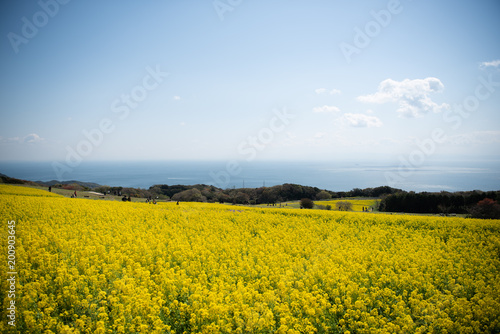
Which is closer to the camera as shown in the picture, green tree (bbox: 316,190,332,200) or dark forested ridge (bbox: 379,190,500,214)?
dark forested ridge (bbox: 379,190,500,214)

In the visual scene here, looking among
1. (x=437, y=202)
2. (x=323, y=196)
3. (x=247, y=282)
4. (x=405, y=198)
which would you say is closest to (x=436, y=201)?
(x=437, y=202)

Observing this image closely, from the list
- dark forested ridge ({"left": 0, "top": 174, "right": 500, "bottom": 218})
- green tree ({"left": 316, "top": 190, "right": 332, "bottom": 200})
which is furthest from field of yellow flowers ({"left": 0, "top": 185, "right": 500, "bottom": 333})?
green tree ({"left": 316, "top": 190, "right": 332, "bottom": 200})

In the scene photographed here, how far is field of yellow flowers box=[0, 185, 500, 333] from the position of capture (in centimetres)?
542

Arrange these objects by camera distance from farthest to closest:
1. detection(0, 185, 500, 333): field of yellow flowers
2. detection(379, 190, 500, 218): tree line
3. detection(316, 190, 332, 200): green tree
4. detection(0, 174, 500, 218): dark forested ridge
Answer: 1. detection(316, 190, 332, 200): green tree
2. detection(379, 190, 500, 218): tree line
3. detection(0, 174, 500, 218): dark forested ridge
4. detection(0, 185, 500, 333): field of yellow flowers

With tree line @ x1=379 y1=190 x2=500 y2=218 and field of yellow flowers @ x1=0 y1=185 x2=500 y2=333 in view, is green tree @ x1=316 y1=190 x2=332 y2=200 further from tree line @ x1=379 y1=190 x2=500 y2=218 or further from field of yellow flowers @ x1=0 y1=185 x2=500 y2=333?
field of yellow flowers @ x1=0 y1=185 x2=500 y2=333

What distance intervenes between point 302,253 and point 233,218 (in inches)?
303

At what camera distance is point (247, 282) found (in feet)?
25.2

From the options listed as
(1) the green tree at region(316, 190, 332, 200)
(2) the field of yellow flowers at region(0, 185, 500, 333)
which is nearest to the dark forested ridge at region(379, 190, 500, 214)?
(1) the green tree at region(316, 190, 332, 200)

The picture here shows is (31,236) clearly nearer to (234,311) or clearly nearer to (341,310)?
(234,311)

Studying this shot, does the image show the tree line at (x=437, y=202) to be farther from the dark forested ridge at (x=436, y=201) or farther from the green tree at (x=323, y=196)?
the green tree at (x=323, y=196)

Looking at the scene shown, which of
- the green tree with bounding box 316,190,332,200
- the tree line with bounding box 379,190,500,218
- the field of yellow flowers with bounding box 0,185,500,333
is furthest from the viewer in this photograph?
the green tree with bounding box 316,190,332,200

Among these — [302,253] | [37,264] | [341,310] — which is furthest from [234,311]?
[37,264]

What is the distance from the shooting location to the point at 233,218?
17.1 m

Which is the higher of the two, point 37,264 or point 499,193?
point 499,193
